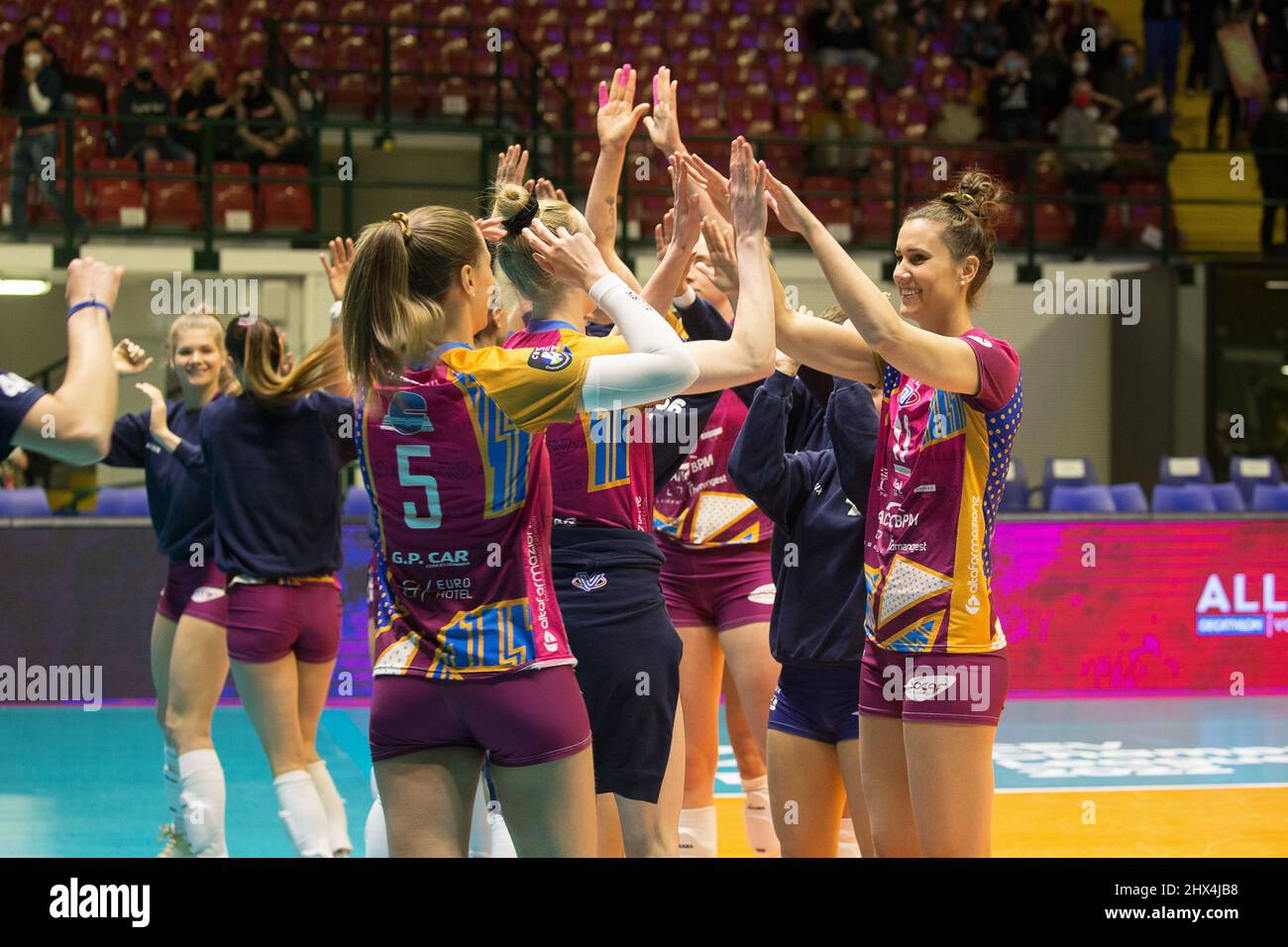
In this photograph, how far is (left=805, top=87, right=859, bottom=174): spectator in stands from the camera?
1476cm

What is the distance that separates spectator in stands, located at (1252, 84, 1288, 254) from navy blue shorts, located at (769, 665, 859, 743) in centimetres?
1284

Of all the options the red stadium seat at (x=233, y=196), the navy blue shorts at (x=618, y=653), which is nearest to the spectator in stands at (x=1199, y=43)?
the red stadium seat at (x=233, y=196)

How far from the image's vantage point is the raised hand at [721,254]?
125 inches

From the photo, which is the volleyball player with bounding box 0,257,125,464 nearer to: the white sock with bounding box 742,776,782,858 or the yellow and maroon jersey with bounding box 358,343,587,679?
the yellow and maroon jersey with bounding box 358,343,587,679

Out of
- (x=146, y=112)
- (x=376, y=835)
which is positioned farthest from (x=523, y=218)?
(x=146, y=112)

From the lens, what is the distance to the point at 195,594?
4.95 m

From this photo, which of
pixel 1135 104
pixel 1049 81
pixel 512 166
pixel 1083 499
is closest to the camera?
pixel 512 166

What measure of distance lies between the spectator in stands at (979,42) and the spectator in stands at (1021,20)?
0.31 ft

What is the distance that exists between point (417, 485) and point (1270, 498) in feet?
34.9

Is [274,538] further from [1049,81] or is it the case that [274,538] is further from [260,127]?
[1049,81]

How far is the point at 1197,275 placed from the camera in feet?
50.0

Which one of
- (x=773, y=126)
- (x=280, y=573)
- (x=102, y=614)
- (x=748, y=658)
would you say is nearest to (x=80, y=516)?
(x=102, y=614)

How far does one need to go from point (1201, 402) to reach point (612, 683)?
1330 centimetres
